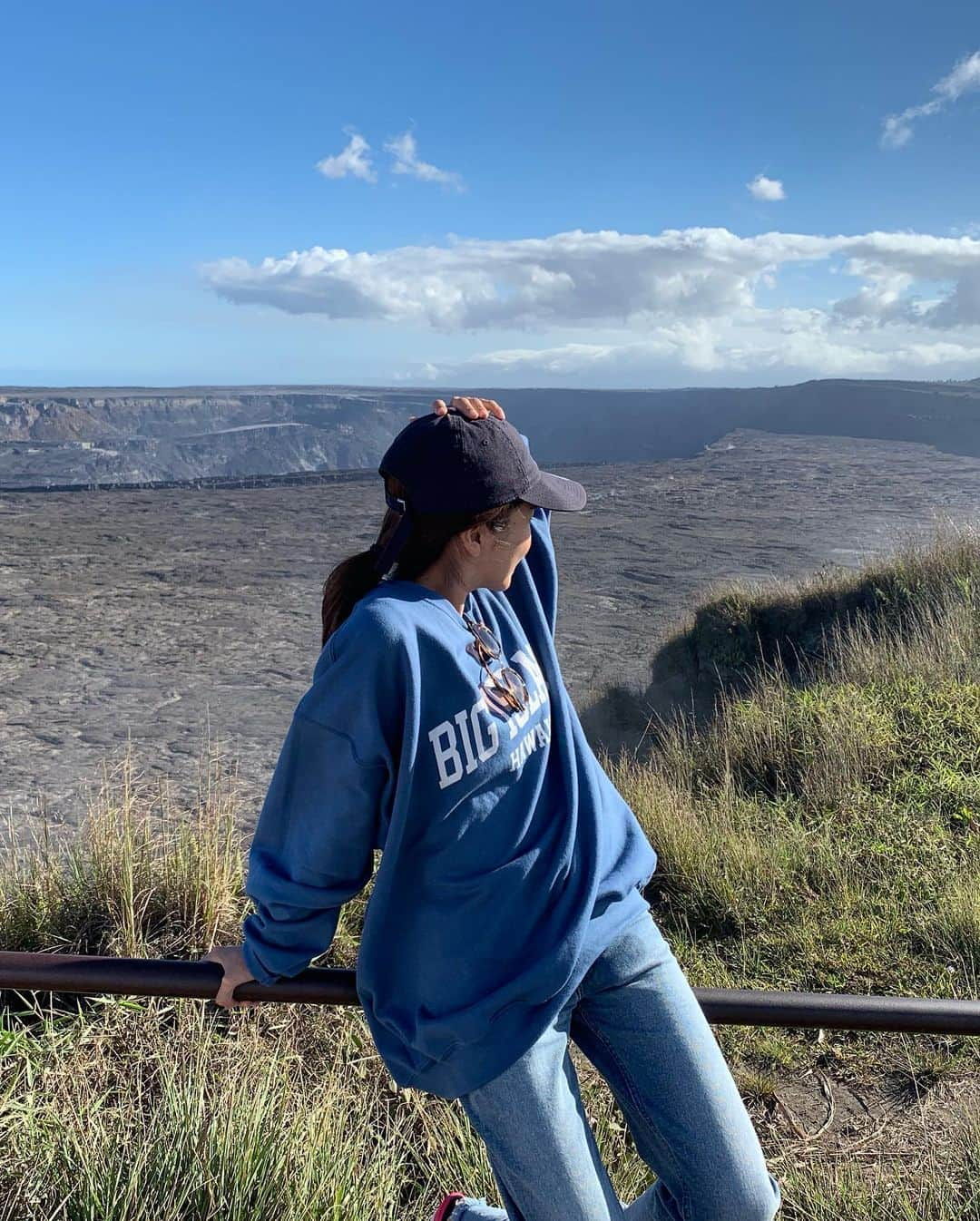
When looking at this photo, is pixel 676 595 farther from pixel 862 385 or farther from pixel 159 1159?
pixel 862 385

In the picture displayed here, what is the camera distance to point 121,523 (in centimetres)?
1498

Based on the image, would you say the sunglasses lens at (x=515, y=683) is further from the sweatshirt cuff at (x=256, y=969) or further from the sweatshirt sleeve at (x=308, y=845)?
the sweatshirt cuff at (x=256, y=969)

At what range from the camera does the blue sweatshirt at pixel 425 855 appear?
1.61m

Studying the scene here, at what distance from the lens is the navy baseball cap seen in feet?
5.80

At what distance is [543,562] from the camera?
2.16 meters

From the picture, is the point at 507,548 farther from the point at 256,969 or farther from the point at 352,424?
the point at 352,424

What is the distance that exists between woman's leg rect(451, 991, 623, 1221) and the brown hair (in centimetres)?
79

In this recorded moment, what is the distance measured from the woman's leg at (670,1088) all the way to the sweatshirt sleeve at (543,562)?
0.70 m

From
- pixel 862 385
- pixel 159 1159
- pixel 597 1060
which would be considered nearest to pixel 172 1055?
pixel 159 1159

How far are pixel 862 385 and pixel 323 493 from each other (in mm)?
30232

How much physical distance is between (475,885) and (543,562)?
Answer: 0.73m

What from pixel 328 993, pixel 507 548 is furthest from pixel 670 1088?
pixel 507 548

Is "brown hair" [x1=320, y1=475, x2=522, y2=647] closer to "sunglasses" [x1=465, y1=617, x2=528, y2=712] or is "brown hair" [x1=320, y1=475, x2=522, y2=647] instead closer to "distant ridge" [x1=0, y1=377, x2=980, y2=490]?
"sunglasses" [x1=465, y1=617, x2=528, y2=712]

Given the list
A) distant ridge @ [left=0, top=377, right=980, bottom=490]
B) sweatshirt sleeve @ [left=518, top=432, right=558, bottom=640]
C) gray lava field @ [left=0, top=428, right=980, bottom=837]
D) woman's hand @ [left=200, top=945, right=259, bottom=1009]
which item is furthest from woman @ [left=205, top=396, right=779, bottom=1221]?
distant ridge @ [left=0, top=377, right=980, bottom=490]
